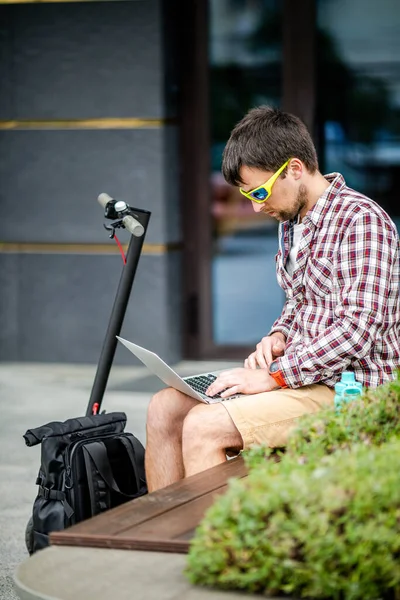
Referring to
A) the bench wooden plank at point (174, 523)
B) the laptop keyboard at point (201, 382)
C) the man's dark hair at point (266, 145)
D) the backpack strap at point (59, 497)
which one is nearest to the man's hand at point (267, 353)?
the laptop keyboard at point (201, 382)

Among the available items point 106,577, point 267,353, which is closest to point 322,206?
point 267,353

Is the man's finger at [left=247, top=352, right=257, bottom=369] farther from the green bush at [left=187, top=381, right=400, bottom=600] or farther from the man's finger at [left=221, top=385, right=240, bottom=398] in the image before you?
the green bush at [left=187, top=381, right=400, bottom=600]

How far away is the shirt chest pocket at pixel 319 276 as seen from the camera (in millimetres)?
3631

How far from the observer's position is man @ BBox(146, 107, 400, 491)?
3494 millimetres

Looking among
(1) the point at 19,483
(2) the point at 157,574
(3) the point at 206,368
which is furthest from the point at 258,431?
(3) the point at 206,368

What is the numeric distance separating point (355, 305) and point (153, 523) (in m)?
1.15

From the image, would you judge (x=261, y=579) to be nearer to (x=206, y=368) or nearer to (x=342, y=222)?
(x=342, y=222)

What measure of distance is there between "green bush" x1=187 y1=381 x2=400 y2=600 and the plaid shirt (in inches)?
49.7

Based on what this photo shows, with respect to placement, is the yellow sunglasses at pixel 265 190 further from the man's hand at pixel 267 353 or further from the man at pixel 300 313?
the man's hand at pixel 267 353

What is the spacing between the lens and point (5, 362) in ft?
27.8

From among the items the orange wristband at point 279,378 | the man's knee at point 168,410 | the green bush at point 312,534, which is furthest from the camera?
the man's knee at point 168,410

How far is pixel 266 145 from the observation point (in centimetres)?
367

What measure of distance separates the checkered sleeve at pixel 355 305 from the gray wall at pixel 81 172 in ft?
Answer: 14.9

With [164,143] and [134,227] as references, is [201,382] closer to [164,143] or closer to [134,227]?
[134,227]
